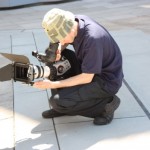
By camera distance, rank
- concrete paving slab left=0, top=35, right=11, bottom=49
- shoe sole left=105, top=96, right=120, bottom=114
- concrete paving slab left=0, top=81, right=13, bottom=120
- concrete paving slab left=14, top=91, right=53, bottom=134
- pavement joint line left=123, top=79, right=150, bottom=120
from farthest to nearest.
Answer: concrete paving slab left=0, top=35, right=11, bottom=49 < concrete paving slab left=0, top=81, right=13, bottom=120 < pavement joint line left=123, top=79, right=150, bottom=120 < concrete paving slab left=14, top=91, right=53, bottom=134 < shoe sole left=105, top=96, right=120, bottom=114

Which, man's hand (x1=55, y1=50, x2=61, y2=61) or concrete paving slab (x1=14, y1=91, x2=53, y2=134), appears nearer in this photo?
man's hand (x1=55, y1=50, x2=61, y2=61)

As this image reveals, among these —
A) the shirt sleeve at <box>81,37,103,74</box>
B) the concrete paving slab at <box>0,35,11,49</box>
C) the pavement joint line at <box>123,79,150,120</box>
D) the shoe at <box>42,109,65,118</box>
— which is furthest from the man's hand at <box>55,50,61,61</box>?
the concrete paving slab at <box>0,35,11,49</box>

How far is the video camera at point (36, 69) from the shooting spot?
338cm

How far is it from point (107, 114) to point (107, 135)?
26cm

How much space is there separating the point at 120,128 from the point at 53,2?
10.0 metres

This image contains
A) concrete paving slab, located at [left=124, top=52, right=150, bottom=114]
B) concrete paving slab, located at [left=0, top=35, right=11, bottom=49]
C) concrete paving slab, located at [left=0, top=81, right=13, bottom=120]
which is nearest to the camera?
concrete paving slab, located at [left=0, top=81, right=13, bottom=120]

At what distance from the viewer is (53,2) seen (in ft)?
43.5

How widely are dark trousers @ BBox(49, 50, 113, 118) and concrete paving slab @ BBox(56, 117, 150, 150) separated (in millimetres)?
163

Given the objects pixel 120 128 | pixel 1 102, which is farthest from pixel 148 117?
pixel 1 102

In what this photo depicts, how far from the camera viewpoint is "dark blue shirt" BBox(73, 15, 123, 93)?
345 centimetres

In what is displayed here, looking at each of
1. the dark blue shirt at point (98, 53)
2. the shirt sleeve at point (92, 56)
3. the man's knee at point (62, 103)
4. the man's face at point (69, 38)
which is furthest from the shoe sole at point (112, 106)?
the man's face at point (69, 38)

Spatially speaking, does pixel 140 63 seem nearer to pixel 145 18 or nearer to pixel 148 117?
pixel 148 117

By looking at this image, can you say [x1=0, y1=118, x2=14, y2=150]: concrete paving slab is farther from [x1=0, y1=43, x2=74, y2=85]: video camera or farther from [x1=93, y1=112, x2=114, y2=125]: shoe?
[x1=93, y1=112, x2=114, y2=125]: shoe

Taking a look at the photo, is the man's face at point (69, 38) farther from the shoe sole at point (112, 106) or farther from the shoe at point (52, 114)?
the shoe at point (52, 114)
